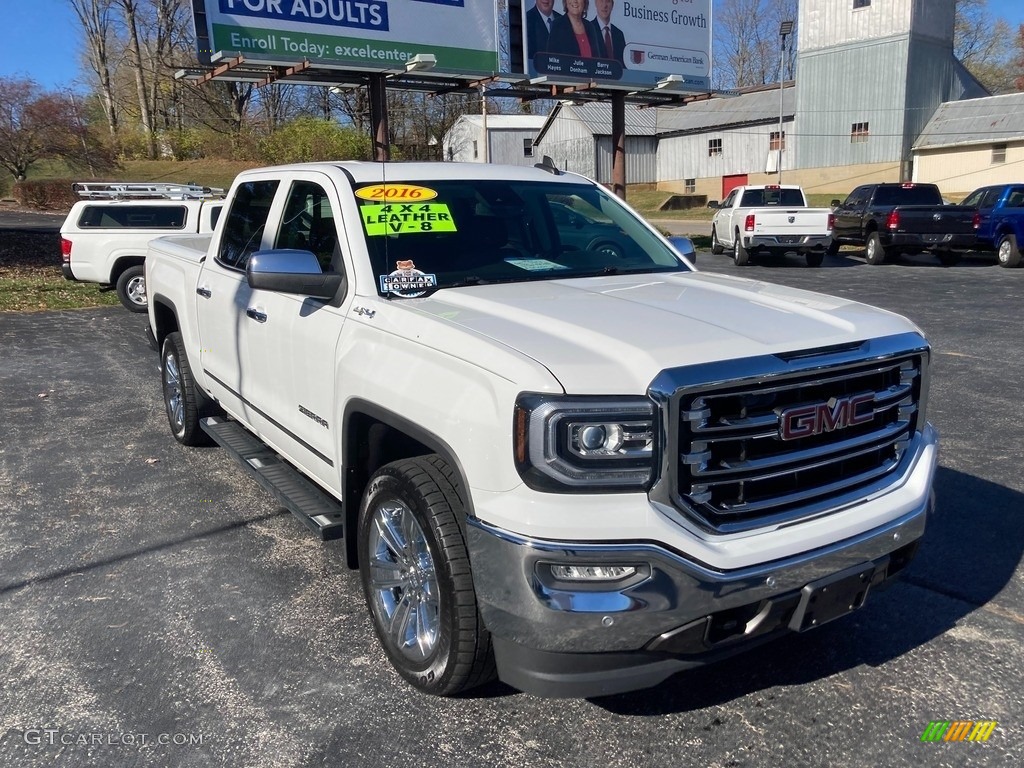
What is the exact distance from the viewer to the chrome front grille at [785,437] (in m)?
2.61

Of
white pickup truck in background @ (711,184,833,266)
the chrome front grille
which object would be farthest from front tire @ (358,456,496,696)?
white pickup truck in background @ (711,184,833,266)

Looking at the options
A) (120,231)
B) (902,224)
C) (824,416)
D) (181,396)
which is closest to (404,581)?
(824,416)

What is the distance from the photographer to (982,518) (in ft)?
15.5

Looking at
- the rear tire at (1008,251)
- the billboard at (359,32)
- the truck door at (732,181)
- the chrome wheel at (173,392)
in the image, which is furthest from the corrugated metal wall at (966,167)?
the chrome wheel at (173,392)

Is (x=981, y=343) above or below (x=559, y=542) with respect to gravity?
below

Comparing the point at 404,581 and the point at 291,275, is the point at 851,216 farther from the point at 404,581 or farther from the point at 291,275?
the point at 404,581

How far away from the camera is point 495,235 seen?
4164mm

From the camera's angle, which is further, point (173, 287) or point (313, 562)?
point (173, 287)

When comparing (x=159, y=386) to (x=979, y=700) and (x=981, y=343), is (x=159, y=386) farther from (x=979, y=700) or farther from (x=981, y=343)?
(x=981, y=343)

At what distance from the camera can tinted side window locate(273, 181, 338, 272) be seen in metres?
4.07

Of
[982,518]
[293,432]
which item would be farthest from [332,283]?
[982,518]

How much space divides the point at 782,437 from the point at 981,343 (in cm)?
809

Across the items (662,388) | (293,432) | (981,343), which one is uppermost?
(662,388)

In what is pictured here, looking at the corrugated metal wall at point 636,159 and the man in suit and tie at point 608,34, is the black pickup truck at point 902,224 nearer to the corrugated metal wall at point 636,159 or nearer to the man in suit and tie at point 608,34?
the man in suit and tie at point 608,34
